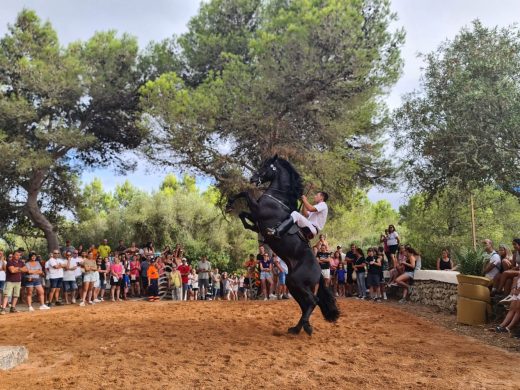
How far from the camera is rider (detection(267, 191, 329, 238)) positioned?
8.45 metres

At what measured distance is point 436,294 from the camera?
44.6 ft

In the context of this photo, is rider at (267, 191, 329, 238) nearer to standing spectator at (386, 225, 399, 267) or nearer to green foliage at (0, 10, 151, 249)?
standing spectator at (386, 225, 399, 267)

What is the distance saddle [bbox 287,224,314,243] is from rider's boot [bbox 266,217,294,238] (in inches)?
3.1

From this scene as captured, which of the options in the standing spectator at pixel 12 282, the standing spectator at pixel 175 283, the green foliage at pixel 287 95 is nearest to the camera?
the standing spectator at pixel 12 282

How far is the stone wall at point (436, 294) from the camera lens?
12627mm

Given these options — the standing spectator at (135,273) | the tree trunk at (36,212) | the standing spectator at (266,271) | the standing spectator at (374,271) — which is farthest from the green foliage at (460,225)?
the tree trunk at (36,212)

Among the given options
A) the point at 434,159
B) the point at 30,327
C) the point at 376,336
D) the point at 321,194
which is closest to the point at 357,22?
the point at 434,159

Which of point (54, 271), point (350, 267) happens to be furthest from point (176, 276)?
point (350, 267)

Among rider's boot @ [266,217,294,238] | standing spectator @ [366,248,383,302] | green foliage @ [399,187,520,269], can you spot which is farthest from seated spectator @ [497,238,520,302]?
green foliage @ [399,187,520,269]

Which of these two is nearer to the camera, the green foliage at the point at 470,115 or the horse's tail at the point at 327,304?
the horse's tail at the point at 327,304

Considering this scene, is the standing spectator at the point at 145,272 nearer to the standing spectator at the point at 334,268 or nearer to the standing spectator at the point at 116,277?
the standing spectator at the point at 116,277

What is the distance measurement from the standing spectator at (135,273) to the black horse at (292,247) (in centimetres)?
984

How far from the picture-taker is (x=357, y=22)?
67.5ft

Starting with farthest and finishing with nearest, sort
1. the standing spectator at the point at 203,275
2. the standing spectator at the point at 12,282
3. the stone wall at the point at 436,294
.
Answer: the standing spectator at the point at 203,275, the standing spectator at the point at 12,282, the stone wall at the point at 436,294
